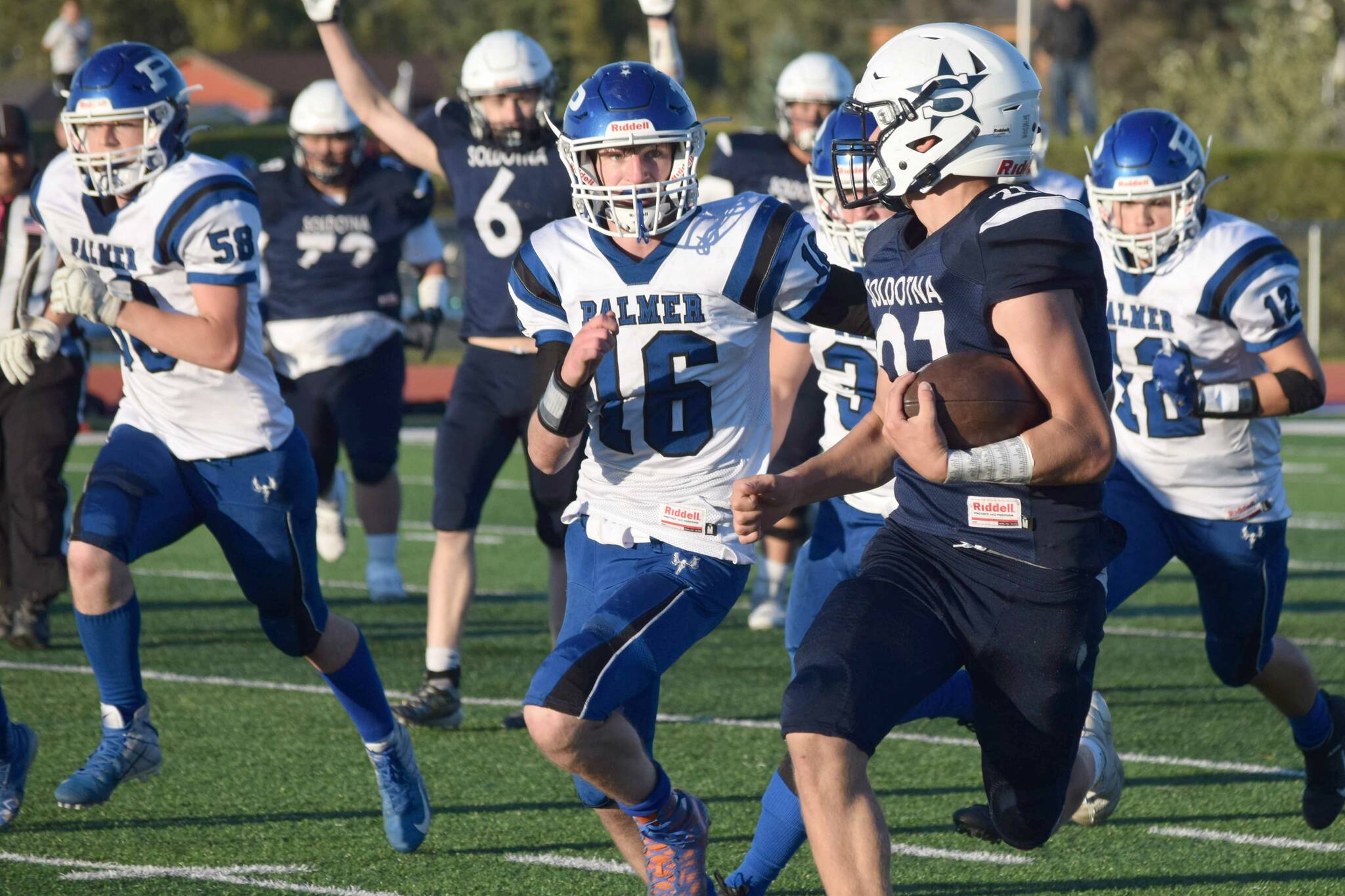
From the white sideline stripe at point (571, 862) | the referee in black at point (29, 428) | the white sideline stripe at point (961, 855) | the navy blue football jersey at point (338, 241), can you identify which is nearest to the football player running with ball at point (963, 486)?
the white sideline stripe at point (961, 855)

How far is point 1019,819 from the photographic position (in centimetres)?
331

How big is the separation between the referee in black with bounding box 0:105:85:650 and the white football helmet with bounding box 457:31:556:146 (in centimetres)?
174

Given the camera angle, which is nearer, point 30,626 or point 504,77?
point 504,77

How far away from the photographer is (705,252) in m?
3.78

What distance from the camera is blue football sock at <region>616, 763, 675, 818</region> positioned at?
3.53m

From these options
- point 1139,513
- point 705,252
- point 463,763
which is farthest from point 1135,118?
point 463,763

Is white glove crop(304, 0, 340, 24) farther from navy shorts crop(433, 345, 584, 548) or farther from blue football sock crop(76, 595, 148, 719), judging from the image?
blue football sock crop(76, 595, 148, 719)

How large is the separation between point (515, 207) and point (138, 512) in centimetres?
201

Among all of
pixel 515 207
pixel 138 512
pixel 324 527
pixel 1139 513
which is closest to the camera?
pixel 138 512

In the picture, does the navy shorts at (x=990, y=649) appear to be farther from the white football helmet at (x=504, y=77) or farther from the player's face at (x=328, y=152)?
the player's face at (x=328, y=152)

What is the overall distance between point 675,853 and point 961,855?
38.2 inches

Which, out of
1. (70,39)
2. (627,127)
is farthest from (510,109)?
(70,39)

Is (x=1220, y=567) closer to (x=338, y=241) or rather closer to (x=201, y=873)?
(x=201, y=873)

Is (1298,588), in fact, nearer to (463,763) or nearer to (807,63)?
(807,63)
